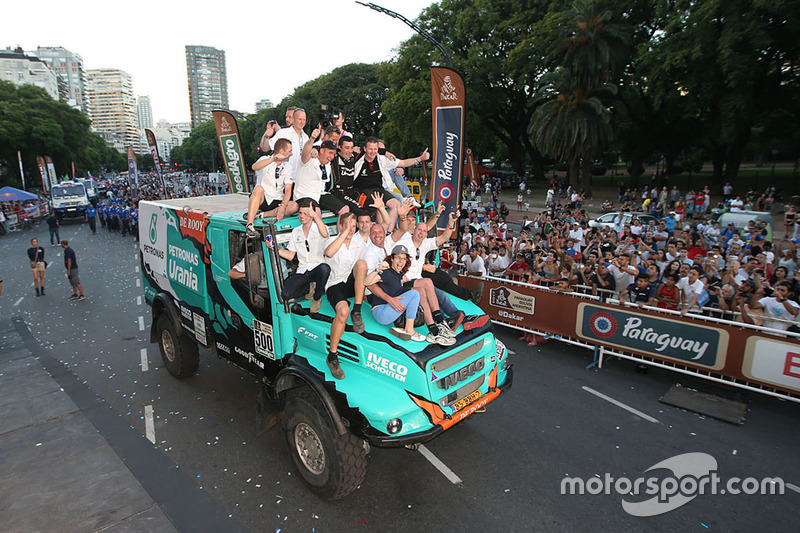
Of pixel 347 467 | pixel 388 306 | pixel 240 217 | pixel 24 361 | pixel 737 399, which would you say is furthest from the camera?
pixel 24 361

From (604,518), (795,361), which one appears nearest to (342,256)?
(604,518)

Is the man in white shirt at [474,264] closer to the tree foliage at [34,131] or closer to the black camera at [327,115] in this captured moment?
the black camera at [327,115]

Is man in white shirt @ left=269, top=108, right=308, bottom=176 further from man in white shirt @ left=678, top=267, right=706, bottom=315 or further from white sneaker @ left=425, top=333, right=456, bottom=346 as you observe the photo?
man in white shirt @ left=678, top=267, right=706, bottom=315

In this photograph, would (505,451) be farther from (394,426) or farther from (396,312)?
(396,312)

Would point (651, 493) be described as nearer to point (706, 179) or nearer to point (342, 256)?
point (342, 256)

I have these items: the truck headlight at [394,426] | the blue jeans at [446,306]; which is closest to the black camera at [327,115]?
the blue jeans at [446,306]

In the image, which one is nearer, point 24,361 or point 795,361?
point 795,361

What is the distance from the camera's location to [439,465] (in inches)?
223

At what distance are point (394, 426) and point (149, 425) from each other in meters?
4.41

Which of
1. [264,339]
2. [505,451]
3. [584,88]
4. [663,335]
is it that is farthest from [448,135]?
[584,88]

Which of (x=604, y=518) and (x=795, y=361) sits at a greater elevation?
A: (x=795, y=361)

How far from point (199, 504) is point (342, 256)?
319 cm

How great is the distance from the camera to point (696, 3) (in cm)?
2506

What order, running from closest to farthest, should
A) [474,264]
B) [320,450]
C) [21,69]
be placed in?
[320,450]
[474,264]
[21,69]
